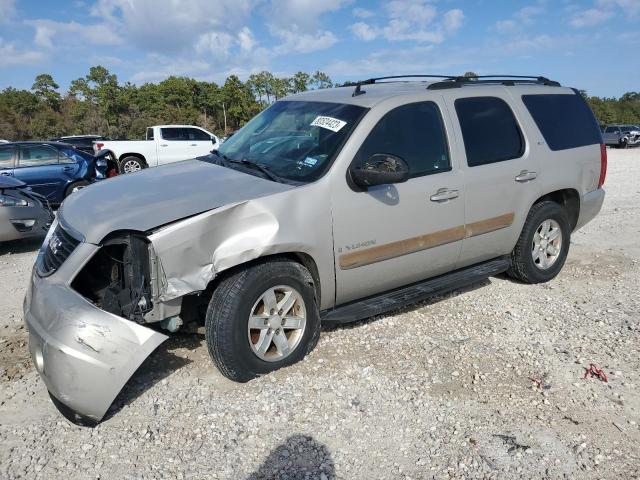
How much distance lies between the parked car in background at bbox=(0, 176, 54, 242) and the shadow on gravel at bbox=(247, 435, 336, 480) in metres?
5.77

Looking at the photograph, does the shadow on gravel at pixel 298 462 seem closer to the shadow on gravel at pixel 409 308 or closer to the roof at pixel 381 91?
the shadow on gravel at pixel 409 308

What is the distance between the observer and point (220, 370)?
3.46 metres

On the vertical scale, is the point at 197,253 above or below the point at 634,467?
above

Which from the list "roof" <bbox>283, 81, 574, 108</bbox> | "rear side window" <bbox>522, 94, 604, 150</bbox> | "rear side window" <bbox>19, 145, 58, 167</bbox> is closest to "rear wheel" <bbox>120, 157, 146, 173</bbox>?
"rear side window" <bbox>19, 145, 58, 167</bbox>

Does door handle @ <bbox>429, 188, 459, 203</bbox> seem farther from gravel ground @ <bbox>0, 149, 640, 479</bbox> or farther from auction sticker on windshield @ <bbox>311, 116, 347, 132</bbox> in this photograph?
gravel ground @ <bbox>0, 149, 640, 479</bbox>

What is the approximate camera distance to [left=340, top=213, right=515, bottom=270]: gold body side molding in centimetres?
382

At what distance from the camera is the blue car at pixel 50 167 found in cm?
1049

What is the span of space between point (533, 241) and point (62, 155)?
31.5 feet

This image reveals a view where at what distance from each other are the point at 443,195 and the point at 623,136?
3518 cm

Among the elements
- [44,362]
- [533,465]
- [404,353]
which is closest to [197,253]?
[44,362]

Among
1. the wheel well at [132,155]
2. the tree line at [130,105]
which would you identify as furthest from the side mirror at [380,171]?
the tree line at [130,105]

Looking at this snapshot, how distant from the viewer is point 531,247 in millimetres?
5195

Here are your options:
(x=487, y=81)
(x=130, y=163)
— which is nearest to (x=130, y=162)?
(x=130, y=163)

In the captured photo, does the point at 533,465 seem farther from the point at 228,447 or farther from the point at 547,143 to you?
the point at 547,143
